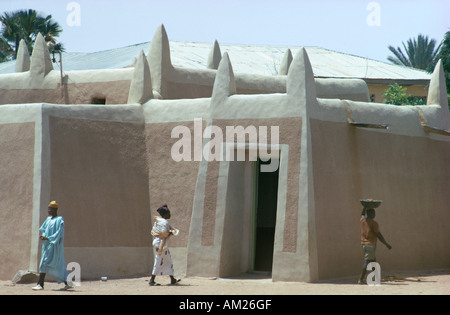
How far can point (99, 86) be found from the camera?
70.5 ft

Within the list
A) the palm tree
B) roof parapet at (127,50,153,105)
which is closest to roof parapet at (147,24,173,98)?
roof parapet at (127,50,153,105)

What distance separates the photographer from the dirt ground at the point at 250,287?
14.1m

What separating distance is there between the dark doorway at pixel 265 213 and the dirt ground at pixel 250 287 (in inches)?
31.3

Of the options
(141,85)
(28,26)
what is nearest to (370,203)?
(141,85)

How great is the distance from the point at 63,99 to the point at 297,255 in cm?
905

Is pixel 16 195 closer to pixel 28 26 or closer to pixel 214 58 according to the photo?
pixel 214 58

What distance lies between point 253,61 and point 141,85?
17148 mm

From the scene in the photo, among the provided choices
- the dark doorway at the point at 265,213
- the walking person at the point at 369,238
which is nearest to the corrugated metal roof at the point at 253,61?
the dark doorway at the point at 265,213

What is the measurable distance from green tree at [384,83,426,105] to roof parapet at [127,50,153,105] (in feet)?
45.3

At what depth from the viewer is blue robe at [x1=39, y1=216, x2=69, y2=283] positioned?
14.7 meters

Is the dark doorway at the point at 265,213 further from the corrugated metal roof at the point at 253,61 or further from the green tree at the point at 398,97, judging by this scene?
the corrugated metal roof at the point at 253,61

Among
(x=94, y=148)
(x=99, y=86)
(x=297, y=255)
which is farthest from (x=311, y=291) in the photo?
(x=99, y=86)

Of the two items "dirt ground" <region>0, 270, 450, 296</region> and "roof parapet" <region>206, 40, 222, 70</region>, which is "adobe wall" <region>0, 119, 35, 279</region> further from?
"roof parapet" <region>206, 40, 222, 70</region>

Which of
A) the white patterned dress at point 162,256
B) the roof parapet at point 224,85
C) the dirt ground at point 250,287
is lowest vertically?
the dirt ground at point 250,287
